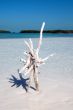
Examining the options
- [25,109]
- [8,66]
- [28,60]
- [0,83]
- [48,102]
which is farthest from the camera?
[8,66]

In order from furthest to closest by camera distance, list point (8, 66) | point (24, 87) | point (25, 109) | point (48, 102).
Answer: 1. point (8, 66)
2. point (24, 87)
3. point (48, 102)
4. point (25, 109)

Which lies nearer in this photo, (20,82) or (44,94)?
(44,94)

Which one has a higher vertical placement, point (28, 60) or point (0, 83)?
point (28, 60)

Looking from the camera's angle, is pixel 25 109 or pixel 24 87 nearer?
pixel 25 109

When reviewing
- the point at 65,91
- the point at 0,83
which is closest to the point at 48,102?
the point at 65,91

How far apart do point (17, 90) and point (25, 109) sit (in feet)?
4.36

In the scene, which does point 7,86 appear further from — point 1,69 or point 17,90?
point 1,69

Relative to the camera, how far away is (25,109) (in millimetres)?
5090

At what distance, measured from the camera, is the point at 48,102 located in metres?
5.45

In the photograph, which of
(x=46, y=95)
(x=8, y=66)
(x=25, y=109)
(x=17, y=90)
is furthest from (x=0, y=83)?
(x=8, y=66)

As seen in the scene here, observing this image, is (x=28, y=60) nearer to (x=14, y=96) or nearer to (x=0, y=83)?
(x=14, y=96)

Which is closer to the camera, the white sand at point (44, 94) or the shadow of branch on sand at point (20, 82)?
the white sand at point (44, 94)

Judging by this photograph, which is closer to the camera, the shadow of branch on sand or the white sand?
the white sand

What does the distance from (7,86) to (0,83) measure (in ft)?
1.38
